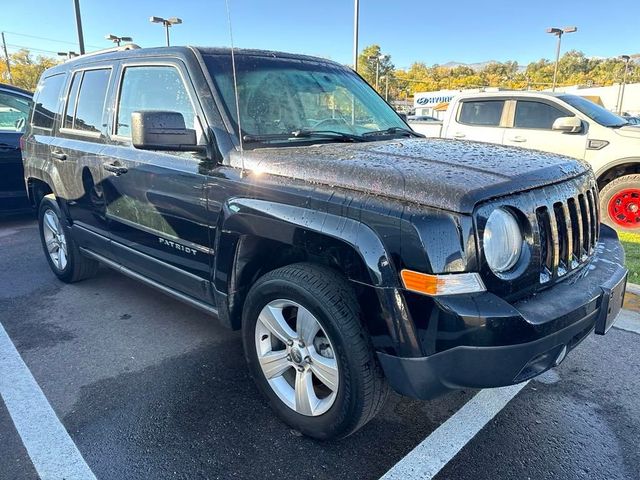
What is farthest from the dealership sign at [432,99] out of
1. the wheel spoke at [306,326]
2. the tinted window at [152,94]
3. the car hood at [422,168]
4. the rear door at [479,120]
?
the wheel spoke at [306,326]

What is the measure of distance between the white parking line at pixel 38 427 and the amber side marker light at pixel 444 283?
5.53 feet

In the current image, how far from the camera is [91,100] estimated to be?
12.5ft

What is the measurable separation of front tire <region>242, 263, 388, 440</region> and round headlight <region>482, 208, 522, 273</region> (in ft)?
2.00

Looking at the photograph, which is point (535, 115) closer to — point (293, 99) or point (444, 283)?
point (293, 99)

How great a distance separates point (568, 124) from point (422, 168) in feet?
17.5

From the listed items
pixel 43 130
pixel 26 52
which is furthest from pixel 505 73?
pixel 43 130

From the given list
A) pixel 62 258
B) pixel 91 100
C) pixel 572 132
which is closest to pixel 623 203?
pixel 572 132

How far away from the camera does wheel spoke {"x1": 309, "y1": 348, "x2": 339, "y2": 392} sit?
7.30 ft

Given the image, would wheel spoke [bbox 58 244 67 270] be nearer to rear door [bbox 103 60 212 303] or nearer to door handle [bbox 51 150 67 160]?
door handle [bbox 51 150 67 160]

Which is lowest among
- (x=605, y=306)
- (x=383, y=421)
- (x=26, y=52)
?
(x=383, y=421)

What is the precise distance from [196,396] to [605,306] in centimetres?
221

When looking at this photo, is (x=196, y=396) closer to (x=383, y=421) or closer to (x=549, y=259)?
(x=383, y=421)

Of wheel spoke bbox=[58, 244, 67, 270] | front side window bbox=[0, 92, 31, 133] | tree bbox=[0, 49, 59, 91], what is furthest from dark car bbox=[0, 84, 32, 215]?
tree bbox=[0, 49, 59, 91]

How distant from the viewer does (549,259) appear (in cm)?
213
